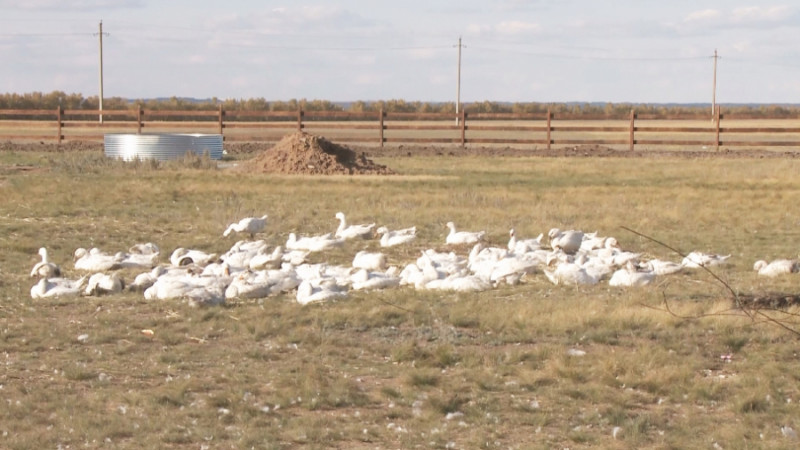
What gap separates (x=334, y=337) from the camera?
1001cm

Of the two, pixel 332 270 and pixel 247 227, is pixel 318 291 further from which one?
pixel 247 227

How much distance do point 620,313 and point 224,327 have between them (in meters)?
3.66

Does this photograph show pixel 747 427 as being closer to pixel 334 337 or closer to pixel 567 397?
pixel 567 397

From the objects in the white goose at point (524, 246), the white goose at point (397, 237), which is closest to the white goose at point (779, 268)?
the white goose at point (524, 246)

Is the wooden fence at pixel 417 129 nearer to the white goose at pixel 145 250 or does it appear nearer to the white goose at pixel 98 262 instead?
the white goose at pixel 145 250

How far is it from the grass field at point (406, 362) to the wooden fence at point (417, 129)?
2400cm

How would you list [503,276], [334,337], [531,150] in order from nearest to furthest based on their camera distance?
[334,337], [503,276], [531,150]

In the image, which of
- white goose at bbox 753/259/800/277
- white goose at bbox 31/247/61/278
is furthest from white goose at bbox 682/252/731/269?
white goose at bbox 31/247/61/278

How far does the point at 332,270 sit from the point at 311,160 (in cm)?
1477

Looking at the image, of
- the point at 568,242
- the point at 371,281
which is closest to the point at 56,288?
the point at 371,281

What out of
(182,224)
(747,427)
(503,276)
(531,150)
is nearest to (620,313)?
(503,276)

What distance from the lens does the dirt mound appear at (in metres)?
27.1

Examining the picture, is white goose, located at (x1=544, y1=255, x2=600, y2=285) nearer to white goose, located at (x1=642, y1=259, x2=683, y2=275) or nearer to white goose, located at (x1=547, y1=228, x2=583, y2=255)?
white goose, located at (x1=642, y1=259, x2=683, y2=275)

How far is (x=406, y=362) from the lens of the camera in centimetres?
915
